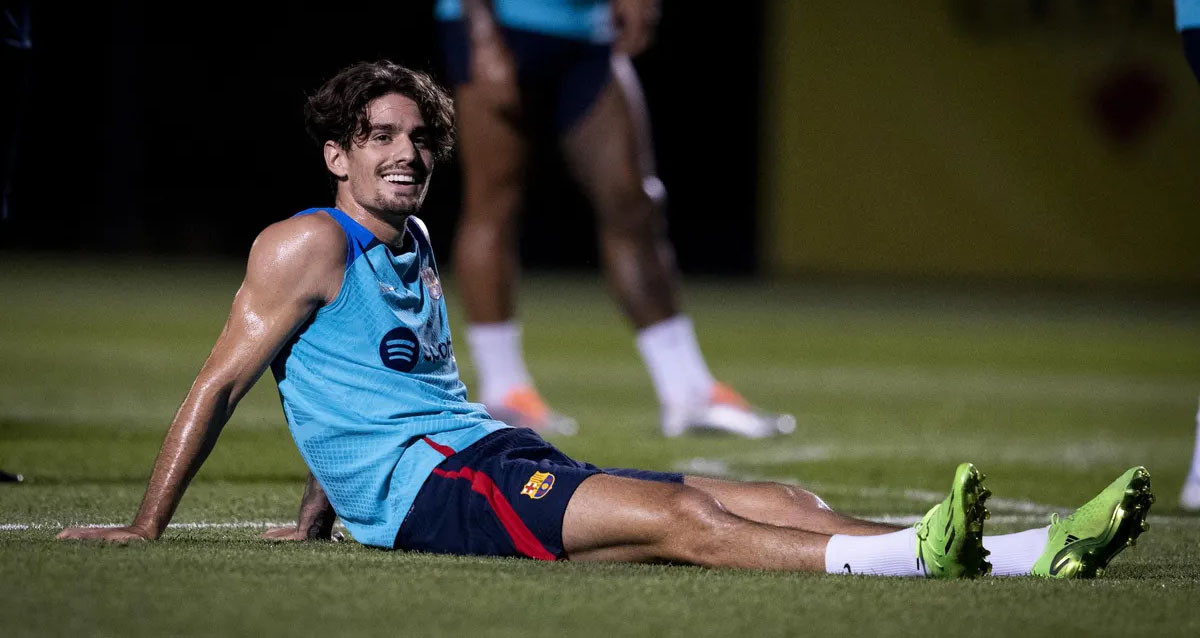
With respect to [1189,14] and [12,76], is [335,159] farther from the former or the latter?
[1189,14]

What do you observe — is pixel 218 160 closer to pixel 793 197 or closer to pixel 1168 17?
pixel 793 197

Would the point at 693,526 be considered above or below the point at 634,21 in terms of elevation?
below

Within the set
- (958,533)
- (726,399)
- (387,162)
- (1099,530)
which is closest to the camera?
(958,533)

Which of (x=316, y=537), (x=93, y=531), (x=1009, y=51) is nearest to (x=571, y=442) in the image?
(x=316, y=537)

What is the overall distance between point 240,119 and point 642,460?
1321 centimetres

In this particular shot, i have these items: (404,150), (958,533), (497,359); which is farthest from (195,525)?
(497,359)

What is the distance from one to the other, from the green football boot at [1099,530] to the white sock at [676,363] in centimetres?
354

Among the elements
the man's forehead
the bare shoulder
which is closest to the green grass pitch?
the bare shoulder

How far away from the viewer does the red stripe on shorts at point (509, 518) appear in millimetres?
3826

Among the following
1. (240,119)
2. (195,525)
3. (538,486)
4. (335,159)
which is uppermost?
(240,119)

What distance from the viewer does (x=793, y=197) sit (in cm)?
1797

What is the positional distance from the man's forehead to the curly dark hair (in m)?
0.01

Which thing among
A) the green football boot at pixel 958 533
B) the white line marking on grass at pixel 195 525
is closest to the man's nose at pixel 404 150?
the white line marking on grass at pixel 195 525

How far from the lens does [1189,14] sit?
5586 mm
